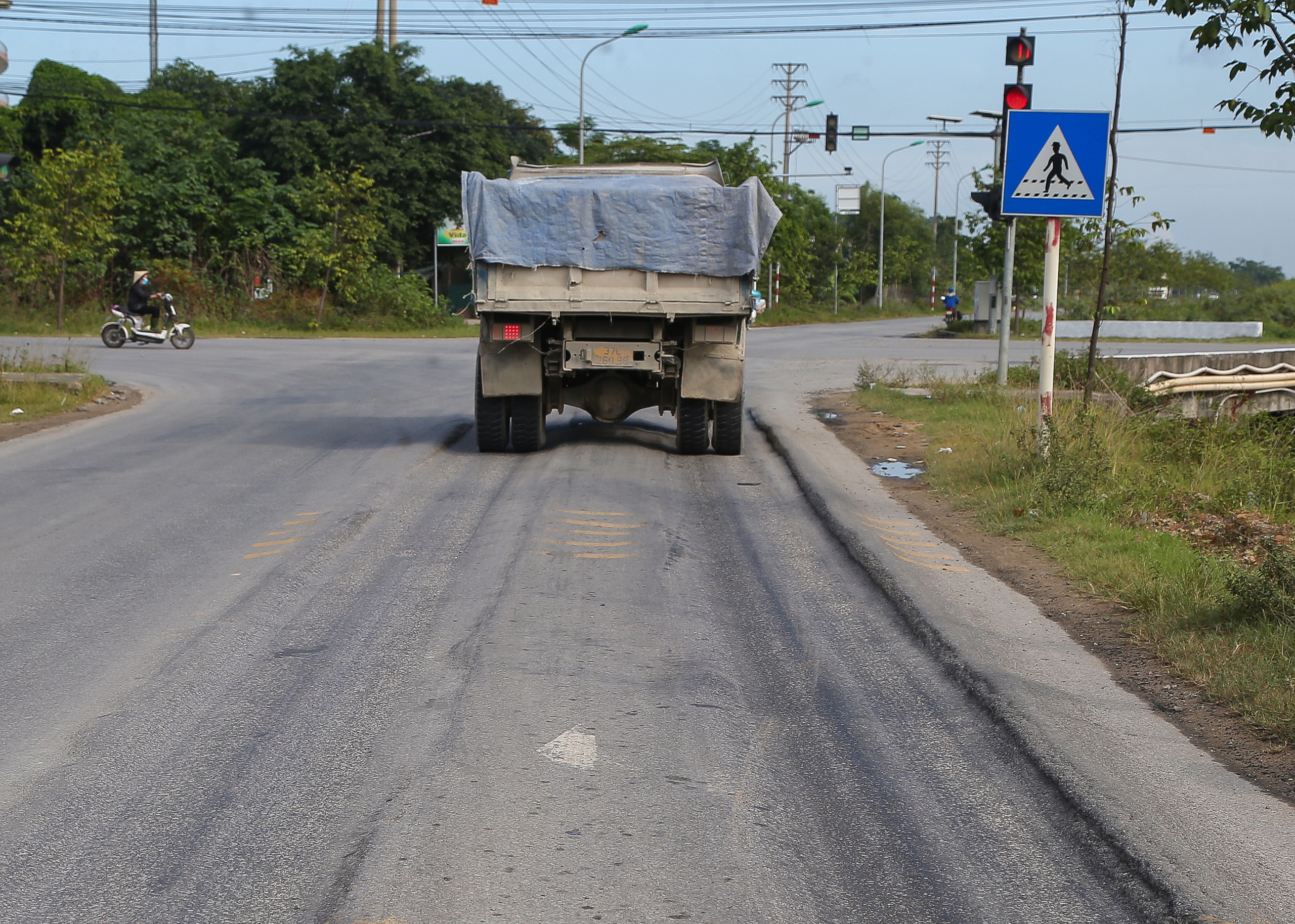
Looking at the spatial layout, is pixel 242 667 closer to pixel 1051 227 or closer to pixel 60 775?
pixel 60 775

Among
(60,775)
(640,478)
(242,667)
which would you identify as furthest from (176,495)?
(60,775)

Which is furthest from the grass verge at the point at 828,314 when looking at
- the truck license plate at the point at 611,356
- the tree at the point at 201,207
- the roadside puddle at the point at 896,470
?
the truck license plate at the point at 611,356

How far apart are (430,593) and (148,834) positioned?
9.82 feet

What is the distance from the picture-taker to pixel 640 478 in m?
10.7

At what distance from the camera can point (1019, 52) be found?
14555mm

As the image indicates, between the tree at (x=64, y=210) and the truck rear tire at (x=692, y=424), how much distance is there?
27.1m

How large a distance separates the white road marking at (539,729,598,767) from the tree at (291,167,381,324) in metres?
35.9

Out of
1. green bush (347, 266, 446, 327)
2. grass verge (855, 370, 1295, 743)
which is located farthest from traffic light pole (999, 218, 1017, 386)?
green bush (347, 266, 446, 327)

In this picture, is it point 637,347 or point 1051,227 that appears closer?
point 1051,227

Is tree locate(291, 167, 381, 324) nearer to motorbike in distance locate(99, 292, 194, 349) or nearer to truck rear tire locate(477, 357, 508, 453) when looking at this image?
motorbike in distance locate(99, 292, 194, 349)

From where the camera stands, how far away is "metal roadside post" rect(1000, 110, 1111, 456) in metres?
9.88

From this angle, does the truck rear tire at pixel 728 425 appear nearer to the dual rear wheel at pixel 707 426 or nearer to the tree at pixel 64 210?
the dual rear wheel at pixel 707 426

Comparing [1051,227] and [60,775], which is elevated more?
[1051,227]

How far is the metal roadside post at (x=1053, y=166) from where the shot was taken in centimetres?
988
